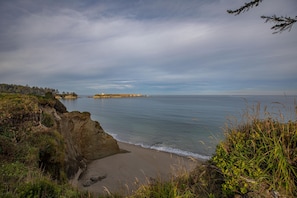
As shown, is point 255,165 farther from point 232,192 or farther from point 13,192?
point 13,192

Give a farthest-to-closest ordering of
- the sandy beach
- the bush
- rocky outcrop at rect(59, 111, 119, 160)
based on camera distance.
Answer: rocky outcrop at rect(59, 111, 119, 160)
the sandy beach
the bush

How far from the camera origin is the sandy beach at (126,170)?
10070 mm

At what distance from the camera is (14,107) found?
835cm

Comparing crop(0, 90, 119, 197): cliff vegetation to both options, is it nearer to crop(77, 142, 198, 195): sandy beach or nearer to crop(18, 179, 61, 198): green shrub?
crop(18, 179, 61, 198): green shrub

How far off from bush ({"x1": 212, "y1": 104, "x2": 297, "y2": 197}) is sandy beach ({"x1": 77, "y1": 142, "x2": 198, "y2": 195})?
583 centimetres

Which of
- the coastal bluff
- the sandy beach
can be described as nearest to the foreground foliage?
the coastal bluff

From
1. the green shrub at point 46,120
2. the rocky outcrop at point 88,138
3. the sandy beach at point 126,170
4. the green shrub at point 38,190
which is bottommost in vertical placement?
the sandy beach at point 126,170

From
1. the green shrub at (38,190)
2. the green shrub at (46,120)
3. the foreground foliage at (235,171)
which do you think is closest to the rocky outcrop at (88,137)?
the green shrub at (46,120)

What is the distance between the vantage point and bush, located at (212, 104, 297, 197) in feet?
9.51

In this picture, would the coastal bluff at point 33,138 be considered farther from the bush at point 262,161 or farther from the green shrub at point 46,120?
the bush at point 262,161

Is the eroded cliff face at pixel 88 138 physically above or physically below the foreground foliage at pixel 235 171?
below

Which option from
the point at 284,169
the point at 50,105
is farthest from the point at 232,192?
the point at 50,105

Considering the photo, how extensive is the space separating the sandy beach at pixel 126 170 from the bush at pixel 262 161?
19.1 feet

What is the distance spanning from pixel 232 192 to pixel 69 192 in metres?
3.74
